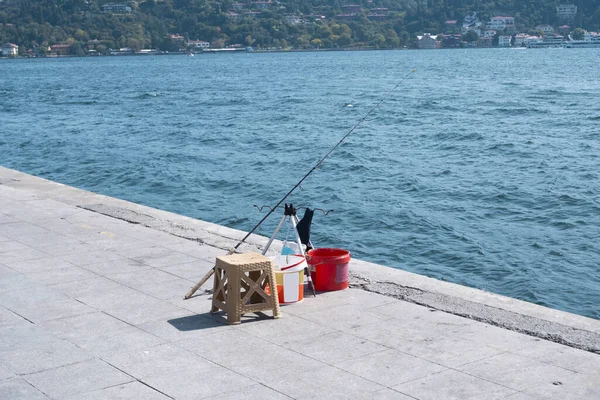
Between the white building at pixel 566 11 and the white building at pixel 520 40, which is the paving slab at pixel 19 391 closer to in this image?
the white building at pixel 520 40

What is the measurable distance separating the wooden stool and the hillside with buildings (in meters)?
167

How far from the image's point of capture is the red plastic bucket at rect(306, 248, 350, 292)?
25.6 ft

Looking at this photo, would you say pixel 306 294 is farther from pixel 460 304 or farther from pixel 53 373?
pixel 53 373

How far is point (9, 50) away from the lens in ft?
545

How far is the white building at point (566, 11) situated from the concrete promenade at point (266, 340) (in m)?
182

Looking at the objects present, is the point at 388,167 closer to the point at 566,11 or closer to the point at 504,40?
the point at 504,40

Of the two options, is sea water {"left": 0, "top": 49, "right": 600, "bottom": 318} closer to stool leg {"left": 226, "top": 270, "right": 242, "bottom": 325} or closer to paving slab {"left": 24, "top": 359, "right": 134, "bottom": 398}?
stool leg {"left": 226, "top": 270, "right": 242, "bottom": 325}

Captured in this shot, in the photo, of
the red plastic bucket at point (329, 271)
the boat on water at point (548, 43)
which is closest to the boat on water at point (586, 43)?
the boat on water at point (548, 43)

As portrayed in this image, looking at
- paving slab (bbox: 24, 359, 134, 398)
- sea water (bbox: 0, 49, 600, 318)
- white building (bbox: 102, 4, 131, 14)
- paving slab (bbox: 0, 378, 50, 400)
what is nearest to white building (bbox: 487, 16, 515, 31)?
white building (bbox: 102, 4, 131, 14)

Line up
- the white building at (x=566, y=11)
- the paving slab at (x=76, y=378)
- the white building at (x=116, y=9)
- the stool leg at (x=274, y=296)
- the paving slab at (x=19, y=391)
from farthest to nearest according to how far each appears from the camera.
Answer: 1. the white building at (x=116, y=9)
2. the white building at (x=566, y=11)
3. the stool leg at (x=274, y=296)
4. the paving slab at (x=76, y=378)
5. the paving slab at (x=19, y=391)

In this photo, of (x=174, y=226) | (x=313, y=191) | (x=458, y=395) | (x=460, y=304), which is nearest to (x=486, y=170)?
(x=313, y=191)

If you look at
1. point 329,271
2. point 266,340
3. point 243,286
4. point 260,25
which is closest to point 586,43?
point 260,25

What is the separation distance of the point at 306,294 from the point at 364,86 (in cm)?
5768

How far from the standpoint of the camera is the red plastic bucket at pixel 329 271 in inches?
307
